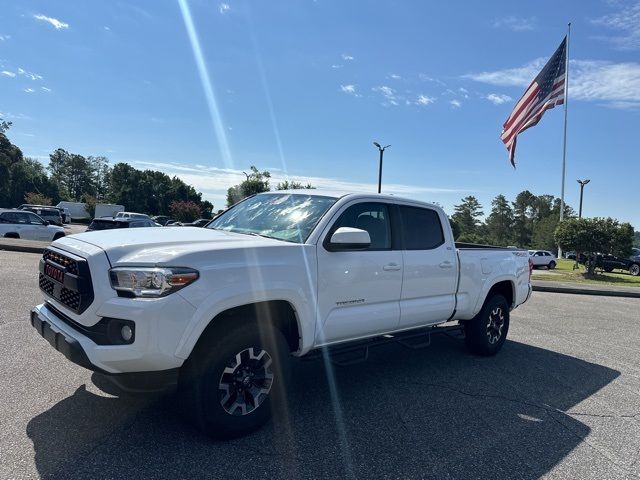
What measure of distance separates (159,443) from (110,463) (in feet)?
1.20

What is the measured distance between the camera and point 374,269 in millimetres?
4355

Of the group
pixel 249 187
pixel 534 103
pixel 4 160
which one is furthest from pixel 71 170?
pixel 534 103

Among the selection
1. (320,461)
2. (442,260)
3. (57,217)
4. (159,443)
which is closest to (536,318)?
(442,260)

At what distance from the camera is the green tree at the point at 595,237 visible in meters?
24.5

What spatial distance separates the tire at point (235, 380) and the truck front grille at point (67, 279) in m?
0.87

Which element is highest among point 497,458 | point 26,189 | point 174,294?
point 26,189

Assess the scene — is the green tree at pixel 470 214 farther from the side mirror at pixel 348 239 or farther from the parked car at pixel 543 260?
the side mirror at pixel 348 239

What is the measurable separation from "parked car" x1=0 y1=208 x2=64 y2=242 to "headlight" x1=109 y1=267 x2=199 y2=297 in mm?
19300

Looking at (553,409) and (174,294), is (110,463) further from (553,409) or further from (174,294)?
(553,409)

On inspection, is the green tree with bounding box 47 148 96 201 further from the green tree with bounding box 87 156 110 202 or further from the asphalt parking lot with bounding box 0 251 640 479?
the asphalt parking lot with bounding box 0 251 640 479

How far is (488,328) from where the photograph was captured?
6102 mm

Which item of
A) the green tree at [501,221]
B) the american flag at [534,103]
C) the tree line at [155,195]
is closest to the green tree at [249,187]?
the tree line at [155,195]

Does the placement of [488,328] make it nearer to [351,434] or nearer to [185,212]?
[351,434]

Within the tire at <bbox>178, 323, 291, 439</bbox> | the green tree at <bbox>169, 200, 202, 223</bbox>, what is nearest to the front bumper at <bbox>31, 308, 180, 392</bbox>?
the tire at <bbox>178, 323, 291, 439</bbox>
